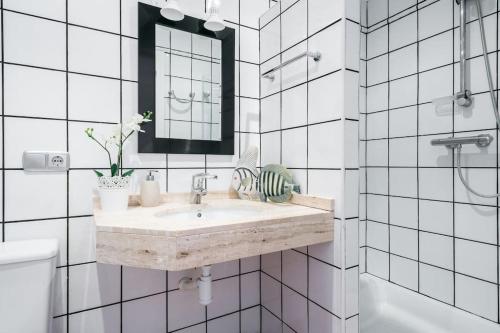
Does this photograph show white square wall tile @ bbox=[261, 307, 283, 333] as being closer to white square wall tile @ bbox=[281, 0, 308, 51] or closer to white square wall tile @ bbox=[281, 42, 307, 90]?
white square wall tile @ bbox=[281, 42, 307, 90]

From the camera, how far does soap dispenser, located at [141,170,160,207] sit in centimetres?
110

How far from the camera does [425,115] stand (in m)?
1.25

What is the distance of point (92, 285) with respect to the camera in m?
1.08

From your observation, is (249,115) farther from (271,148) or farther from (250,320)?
(250,320)

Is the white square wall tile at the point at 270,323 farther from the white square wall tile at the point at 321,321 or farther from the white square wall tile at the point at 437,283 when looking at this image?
the white square wall tile at the point at 437,283

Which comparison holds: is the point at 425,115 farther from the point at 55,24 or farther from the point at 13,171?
the point at 13,171

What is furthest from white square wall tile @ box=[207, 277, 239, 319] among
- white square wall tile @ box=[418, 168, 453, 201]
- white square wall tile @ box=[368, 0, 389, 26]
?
white square wall tile @ box=[368, 0, 389, 26]

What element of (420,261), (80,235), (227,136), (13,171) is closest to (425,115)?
(420,261)

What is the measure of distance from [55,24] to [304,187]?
1.16 meters

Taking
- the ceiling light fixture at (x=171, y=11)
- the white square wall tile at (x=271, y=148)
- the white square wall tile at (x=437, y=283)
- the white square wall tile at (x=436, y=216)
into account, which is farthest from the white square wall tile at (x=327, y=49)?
the white square wall tile at (x=437, y=283)

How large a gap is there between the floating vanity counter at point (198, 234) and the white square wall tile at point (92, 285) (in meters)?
0.26

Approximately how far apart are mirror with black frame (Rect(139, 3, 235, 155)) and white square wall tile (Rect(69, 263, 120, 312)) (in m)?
0.52

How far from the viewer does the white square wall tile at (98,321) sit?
41.6 inches

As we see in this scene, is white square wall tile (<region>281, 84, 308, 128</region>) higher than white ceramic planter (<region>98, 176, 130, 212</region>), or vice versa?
white square wall tile (<region>281, 84, 308, 128</region>)
